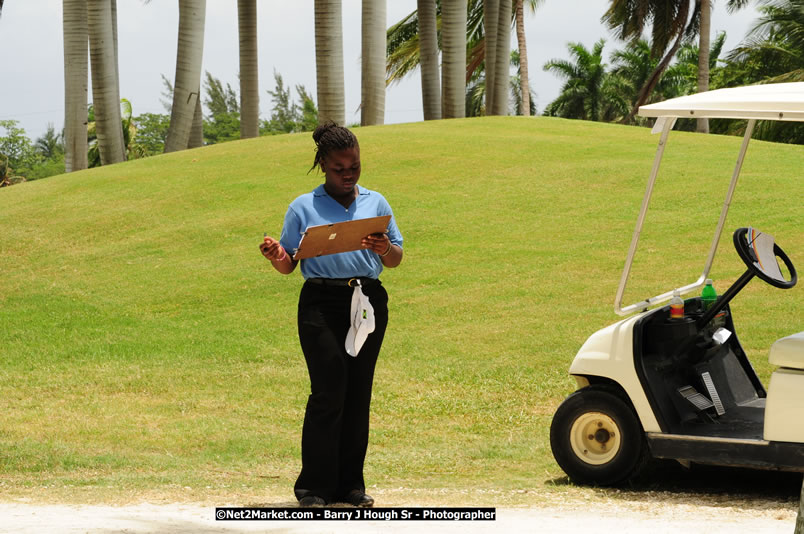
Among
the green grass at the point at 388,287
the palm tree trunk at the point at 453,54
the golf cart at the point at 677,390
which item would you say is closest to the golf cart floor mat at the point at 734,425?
the golf cart at the point at 677,390

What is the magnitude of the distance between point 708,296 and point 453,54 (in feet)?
60.3

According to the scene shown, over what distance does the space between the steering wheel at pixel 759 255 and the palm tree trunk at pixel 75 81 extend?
62.9 ft

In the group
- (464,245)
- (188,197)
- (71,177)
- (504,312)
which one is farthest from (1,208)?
(504,312)

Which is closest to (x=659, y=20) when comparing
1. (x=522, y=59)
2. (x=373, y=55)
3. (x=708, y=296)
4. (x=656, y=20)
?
(x=656, y=20)

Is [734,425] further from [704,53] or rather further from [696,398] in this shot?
[704,53]

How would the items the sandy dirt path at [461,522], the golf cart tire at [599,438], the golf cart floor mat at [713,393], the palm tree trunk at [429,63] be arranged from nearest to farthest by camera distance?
the sandy dirt path at [461,522] → the golf cart tire at [599,438] → the golf cart floor mat at [713,393] → the palm tree trunk at [429,63]

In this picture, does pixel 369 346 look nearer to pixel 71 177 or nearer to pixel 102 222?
pixel 102 222

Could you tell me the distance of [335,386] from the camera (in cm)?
436

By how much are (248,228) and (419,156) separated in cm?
453

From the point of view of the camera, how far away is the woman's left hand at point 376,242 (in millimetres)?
4246

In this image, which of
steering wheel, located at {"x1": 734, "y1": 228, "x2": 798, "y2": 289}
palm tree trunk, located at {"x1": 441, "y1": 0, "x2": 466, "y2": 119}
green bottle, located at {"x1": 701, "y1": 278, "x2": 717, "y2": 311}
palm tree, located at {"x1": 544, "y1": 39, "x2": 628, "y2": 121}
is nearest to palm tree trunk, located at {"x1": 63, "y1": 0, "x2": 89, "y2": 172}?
palm tree trunk, located at {"x1": 441, "y1": 0, "x2": 466, "y2": 119}

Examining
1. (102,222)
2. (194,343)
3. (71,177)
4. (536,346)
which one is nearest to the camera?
(536,346)

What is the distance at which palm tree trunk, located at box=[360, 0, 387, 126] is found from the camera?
65.7 feet

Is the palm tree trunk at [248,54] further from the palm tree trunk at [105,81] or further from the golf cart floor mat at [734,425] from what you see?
the golf cart floor mat at [734,425]
